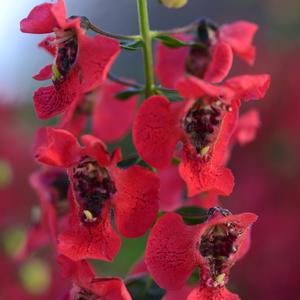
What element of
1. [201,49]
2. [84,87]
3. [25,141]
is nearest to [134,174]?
[84,87]

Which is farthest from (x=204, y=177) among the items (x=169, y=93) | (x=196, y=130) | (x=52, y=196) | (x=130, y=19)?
(x=130, y=19)

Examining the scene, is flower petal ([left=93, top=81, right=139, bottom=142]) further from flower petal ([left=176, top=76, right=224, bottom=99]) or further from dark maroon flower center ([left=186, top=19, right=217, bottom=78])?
flower petal ([left=176, top=76, right=224, bottom=99])

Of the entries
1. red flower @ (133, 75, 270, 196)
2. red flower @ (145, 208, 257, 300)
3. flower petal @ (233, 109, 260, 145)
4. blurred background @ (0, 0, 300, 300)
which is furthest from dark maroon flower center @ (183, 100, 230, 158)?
blurred background @ (0, 0, 300, 300)

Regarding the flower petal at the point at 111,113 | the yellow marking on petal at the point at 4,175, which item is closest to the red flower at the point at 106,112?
the flower petal at the point at 111,113

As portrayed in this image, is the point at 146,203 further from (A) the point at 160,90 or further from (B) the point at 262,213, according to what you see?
(B) the point at 262,213

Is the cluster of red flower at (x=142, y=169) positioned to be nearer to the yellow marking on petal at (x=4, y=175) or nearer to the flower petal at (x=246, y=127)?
the flower petal at (x=246, y=127)

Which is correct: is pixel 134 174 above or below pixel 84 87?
below
